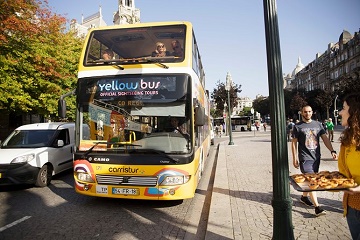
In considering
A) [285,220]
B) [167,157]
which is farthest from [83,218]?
[285,220]

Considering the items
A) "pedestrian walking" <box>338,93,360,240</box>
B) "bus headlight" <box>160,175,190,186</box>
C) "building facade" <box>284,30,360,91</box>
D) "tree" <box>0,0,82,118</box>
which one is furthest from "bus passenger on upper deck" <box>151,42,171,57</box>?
"building facade" <box>284,30,360,91</box>

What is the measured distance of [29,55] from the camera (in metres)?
11.8

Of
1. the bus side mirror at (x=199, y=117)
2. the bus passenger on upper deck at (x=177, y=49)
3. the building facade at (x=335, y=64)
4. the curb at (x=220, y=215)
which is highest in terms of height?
the building facade at (x=335, y=64)

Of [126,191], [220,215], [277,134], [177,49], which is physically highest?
[177,49]

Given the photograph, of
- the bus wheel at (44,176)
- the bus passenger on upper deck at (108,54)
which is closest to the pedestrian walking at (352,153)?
the bus passenger on upper deck at (108,54)

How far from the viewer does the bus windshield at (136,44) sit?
215 inches

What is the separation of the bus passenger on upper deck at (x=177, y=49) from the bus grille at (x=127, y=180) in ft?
8.46

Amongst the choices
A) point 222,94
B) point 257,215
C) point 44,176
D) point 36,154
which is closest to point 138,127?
point 257,215

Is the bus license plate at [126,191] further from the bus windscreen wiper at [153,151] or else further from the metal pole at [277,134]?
Answer: the metal pole at [277,134]

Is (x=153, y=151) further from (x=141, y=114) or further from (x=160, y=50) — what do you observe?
(x=160, y=50)

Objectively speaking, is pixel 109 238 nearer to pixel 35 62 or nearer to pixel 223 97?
pixel 35 62

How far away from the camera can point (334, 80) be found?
248 ft

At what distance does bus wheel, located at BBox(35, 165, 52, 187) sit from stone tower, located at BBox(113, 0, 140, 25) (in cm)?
8302

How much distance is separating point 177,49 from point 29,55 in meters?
9.35
